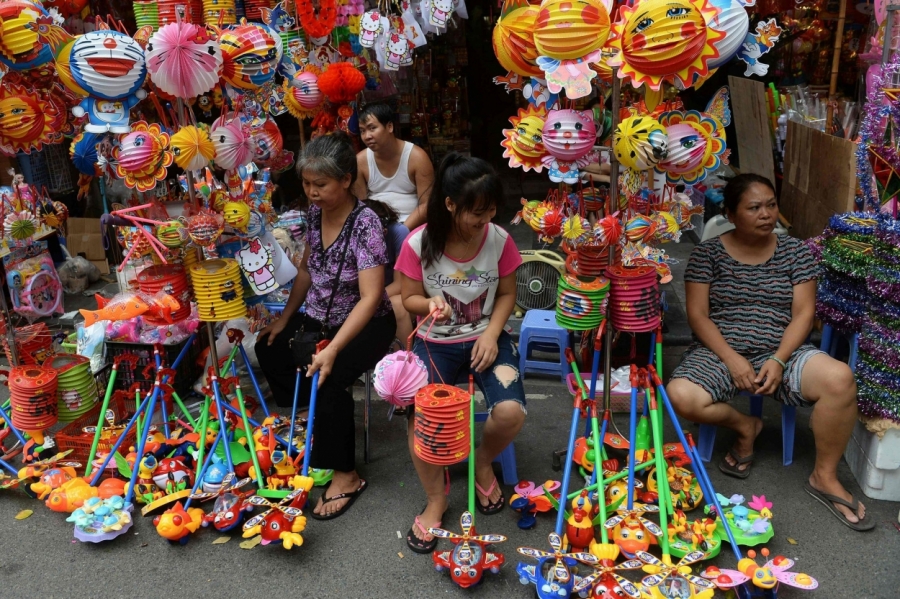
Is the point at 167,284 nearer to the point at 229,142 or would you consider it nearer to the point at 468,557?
the point at 229,142

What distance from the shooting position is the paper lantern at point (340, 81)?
3900 mm

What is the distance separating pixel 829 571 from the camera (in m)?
2.30

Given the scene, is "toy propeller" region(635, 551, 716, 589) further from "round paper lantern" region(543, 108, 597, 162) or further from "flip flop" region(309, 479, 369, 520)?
"round paper lantern" region(543, 108, 597, 162)

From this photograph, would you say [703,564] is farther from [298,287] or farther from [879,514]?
[298,287]

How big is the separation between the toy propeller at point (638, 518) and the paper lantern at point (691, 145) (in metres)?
1.11

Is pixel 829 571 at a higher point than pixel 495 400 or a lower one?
lower

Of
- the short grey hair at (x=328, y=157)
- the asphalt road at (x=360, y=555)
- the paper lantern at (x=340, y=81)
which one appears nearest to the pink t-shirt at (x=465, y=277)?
the short grey hair at (x=328, y=157)

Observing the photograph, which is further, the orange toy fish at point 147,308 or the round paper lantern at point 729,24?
the orange toy fish at point 147,308

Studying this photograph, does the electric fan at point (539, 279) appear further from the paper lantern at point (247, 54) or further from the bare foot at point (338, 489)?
the paper lantern at point (247, 54)

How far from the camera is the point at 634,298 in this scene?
2455 mm

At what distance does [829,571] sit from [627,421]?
1.13 m

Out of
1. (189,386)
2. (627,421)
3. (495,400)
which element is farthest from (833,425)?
(189,386)

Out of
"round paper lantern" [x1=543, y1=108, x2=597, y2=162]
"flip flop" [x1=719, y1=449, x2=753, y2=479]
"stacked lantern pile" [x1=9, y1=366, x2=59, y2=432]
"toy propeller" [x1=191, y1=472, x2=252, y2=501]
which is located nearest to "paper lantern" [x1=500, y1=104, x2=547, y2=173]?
"round paper lantern" [x1=543, y1=108, x2=597, y2=162]

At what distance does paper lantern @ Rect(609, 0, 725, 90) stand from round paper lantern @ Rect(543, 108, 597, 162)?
0.64 ft
